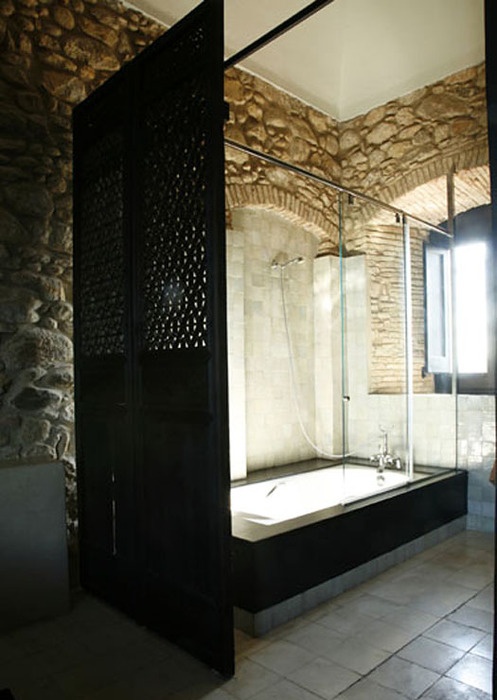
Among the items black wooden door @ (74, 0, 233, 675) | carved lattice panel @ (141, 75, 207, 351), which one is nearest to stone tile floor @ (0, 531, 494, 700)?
black wooden door @ (74, 0, 233, 675)

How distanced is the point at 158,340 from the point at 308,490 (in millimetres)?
2186

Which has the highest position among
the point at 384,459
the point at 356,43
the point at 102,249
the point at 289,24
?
the point at 356,43

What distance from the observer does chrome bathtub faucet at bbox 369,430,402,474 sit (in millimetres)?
4117

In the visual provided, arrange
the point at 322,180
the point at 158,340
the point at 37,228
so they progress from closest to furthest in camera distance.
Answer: the point at 158,340
the point at 37,228
the point at 322,180

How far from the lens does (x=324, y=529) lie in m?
2.88

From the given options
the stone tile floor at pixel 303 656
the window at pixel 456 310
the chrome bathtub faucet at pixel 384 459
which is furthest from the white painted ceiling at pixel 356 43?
the stone tile floor at pixel 303 656

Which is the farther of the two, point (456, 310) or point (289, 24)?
point (456, 310)

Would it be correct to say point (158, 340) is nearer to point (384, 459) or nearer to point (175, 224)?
point (175, 224)

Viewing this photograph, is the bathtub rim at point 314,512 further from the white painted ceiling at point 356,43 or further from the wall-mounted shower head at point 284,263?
the white painted ceiling at point 356,43

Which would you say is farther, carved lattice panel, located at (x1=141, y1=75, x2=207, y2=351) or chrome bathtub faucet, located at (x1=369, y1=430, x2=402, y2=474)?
chrome bathtub faucet, located at (x1=369, y1=430, x2=402, y2=474)

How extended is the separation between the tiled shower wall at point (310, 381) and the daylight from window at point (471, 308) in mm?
737

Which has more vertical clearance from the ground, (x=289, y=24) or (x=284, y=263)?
(x=289, y=24)

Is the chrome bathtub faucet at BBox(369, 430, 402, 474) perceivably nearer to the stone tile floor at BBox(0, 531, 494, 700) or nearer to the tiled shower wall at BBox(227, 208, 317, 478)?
the tiled shower wall at BBox(227, 208, 317, 478)

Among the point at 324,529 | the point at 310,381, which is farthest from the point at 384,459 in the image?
the point at 324,529
